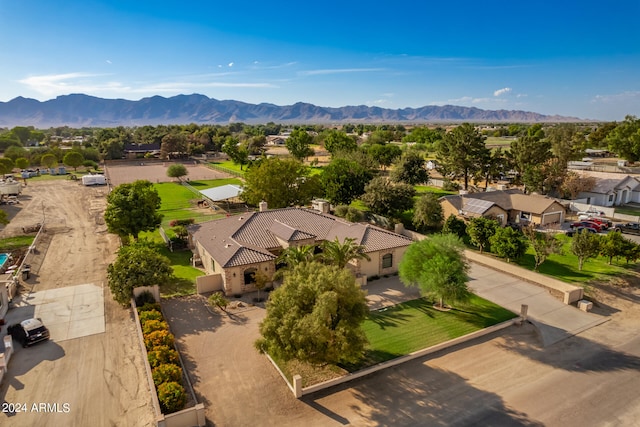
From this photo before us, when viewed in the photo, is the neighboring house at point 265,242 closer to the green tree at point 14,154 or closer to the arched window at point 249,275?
the arched window at point 249,275

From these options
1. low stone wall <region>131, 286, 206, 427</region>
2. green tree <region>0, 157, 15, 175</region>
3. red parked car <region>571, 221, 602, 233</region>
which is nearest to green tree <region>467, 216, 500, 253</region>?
red parked car <region>571, 221, 602, 233</region>

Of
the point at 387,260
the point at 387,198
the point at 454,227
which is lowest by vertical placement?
the point at 387,260

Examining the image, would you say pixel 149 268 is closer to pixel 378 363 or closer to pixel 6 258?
pixel 378 363

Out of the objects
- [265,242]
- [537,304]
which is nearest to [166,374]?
[265,242]

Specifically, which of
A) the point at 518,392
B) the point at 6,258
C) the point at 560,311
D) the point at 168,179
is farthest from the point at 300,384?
the point at 168,179

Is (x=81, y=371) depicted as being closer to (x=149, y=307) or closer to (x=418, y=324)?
(x=149, y=307)

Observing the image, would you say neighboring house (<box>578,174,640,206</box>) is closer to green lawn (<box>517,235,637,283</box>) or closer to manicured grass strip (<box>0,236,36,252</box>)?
green lawn (<box>517,235,637,283</box>)
